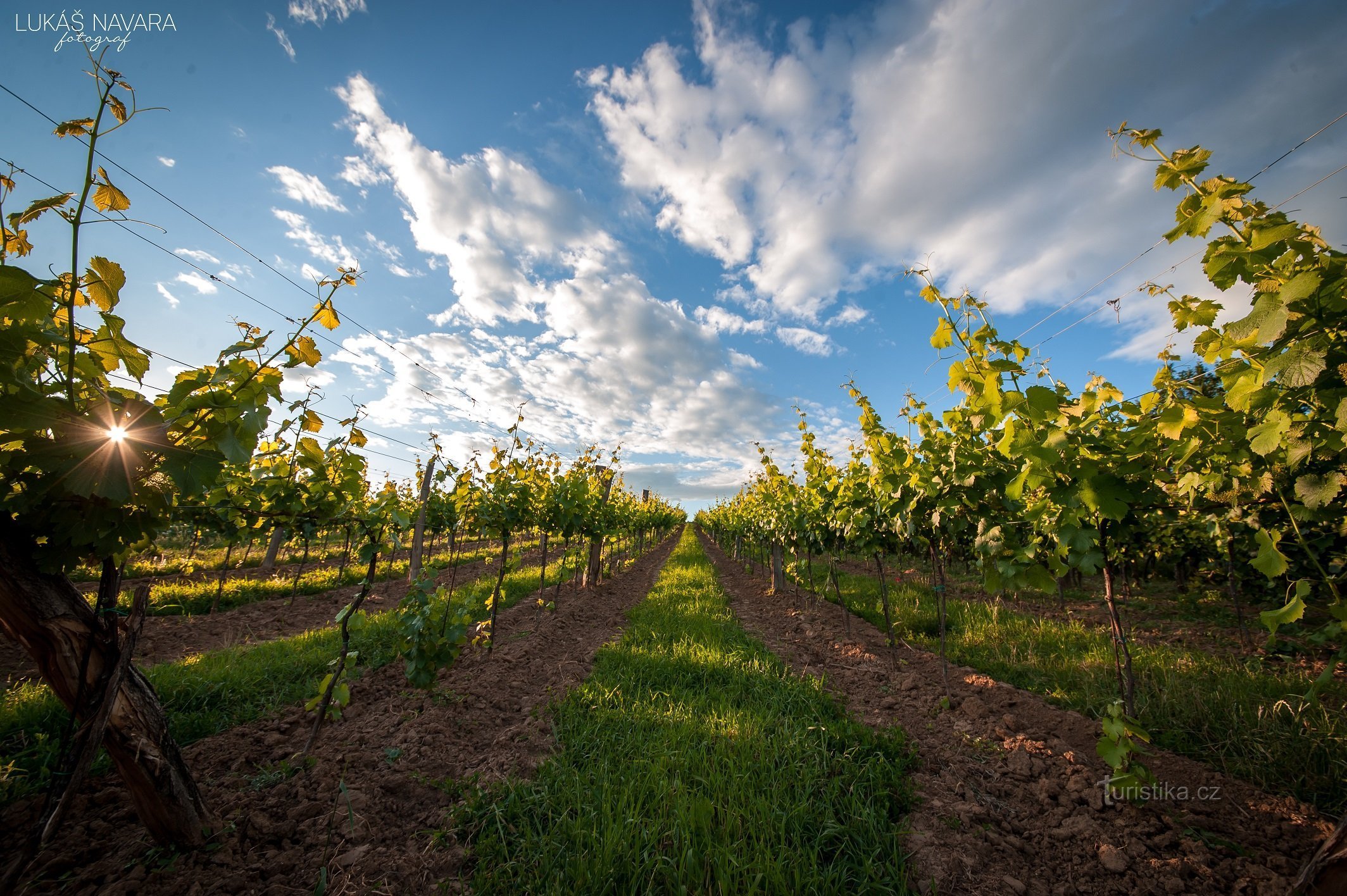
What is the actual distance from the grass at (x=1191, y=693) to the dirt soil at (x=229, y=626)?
786 centimetres

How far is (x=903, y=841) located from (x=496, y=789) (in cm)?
255

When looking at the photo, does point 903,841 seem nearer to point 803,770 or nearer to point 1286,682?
point 803,770

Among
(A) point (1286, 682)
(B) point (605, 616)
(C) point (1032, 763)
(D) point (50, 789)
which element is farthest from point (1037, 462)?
(B) point (605, 616)

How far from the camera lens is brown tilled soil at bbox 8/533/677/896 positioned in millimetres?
2178

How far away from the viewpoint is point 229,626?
7.50 meters

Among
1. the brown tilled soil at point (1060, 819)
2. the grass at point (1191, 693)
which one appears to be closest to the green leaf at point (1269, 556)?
the brown tilled soil at point (1060, 819)

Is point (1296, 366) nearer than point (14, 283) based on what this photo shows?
No

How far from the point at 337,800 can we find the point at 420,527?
28.1 ft

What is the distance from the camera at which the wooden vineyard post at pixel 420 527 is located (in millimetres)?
9966

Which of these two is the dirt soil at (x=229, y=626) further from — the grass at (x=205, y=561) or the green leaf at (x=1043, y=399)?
the green leaf at (x=1043, y=399)

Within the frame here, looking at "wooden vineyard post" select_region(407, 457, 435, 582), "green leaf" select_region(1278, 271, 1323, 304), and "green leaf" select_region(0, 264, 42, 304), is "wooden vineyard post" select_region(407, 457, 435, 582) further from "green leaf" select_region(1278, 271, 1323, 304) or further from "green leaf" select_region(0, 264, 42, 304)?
"green leaf" select_region(1278, 271, 1323, 304)

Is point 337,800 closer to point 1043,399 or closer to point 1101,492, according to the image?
point 1043,399

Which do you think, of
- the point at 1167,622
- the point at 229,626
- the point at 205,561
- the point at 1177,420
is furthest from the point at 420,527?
the point at 1167,622

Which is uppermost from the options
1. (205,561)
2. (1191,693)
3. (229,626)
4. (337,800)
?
(1191,693)
